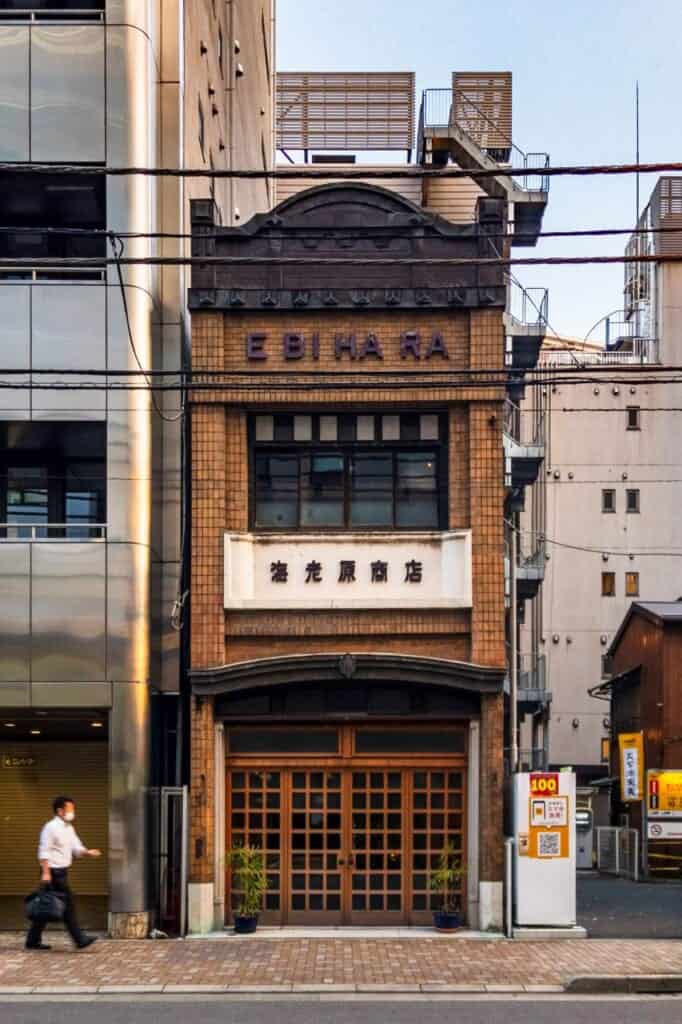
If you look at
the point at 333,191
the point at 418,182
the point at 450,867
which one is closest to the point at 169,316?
the point at 333,191

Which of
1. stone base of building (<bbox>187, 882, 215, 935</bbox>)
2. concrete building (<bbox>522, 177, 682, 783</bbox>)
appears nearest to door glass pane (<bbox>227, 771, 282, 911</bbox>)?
stone base of building (<bbox>187, 882, 215, 935</bbox>)

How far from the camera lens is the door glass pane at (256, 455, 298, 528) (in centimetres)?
1909

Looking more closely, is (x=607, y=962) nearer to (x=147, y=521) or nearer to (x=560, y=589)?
(x=147, y=521)

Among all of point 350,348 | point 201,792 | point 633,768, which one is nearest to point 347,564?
point 350,348

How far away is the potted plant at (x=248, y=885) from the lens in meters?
17.8

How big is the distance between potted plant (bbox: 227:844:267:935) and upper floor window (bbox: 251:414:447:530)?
4.59m

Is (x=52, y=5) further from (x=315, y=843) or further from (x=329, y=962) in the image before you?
(x=329, y=962)

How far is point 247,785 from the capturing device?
61.0 feet

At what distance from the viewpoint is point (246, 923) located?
58.2ft

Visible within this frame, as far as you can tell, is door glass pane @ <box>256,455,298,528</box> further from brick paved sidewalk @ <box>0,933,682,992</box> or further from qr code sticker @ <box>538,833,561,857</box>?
brick paved sidewalk @ <box>0,933,682,992</box>

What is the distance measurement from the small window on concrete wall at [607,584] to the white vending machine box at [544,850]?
3543cm

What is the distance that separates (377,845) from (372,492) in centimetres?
499

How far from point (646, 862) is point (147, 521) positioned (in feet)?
42.9

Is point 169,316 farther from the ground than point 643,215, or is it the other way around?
point 643,215
